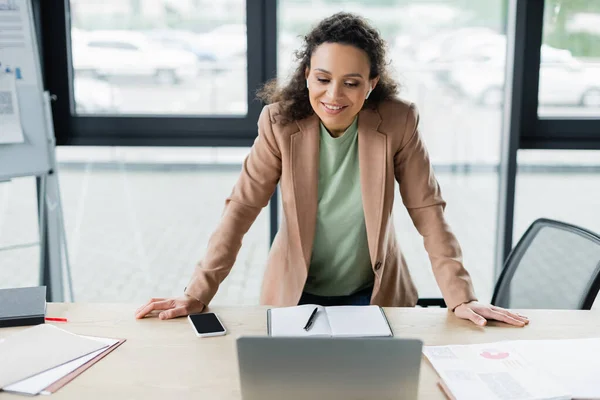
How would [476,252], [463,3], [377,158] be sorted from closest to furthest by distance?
1. [377,158]
2. [463,3]
3. [476,252]

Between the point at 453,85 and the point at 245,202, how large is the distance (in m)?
1.65

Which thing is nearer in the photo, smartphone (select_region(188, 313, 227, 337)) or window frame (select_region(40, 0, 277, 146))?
smartphone (select_region(188, 313, 227, 337))

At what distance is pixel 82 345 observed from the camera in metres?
1.54

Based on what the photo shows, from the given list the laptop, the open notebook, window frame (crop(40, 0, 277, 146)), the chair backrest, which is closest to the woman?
the open notebook

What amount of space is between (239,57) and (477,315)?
187 cm

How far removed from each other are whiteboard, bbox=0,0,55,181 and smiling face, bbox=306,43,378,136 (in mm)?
1482

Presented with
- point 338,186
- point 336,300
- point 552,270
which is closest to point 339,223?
point 338,186

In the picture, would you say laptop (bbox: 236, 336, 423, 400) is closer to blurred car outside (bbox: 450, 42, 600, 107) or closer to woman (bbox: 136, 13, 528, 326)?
woman (bbox: 136, 13, 528, 326)

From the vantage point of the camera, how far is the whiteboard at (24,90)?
2.70m

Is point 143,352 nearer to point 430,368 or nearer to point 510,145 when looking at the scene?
point 430,368

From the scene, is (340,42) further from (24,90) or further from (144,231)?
(144,231)

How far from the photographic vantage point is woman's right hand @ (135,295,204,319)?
1710mm

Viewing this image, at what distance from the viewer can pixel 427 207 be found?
188cm

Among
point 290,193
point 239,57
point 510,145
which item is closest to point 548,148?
point 510,145
